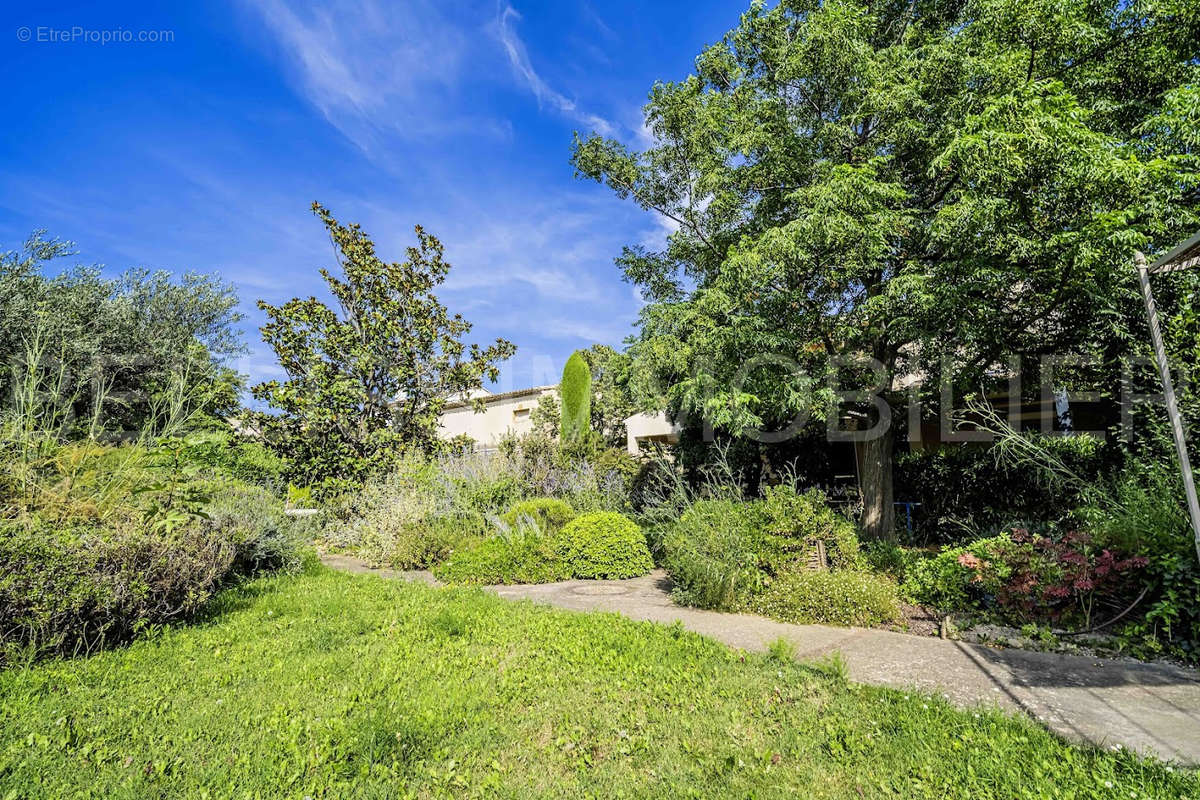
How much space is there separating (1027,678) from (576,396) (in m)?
14.0

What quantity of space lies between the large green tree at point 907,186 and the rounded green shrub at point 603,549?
6.60 feet

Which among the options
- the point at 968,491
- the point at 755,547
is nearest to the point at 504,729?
the point at 755,547

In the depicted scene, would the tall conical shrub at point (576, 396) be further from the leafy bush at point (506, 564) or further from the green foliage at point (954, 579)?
the green foliage at point (954, 579)

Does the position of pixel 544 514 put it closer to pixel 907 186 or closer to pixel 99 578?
pixel 99 578

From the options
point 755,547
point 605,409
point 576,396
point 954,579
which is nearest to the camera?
point 954,579

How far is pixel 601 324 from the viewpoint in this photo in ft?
52.5

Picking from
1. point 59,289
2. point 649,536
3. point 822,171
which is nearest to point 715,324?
point 822,171

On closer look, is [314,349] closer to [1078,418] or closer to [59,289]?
[59,289]

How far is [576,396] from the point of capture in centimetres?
1675

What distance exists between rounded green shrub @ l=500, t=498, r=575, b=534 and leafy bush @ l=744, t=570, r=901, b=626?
389cm

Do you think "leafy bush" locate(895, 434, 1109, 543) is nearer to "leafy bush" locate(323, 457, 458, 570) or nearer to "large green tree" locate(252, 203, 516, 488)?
"leafy bush" locate(323, 457, 458, 570)

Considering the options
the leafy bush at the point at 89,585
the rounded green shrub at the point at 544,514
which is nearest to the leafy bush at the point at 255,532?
the leafy bush at the point at 89,585

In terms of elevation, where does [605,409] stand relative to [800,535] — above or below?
above

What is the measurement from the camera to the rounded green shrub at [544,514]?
8.38 meters
